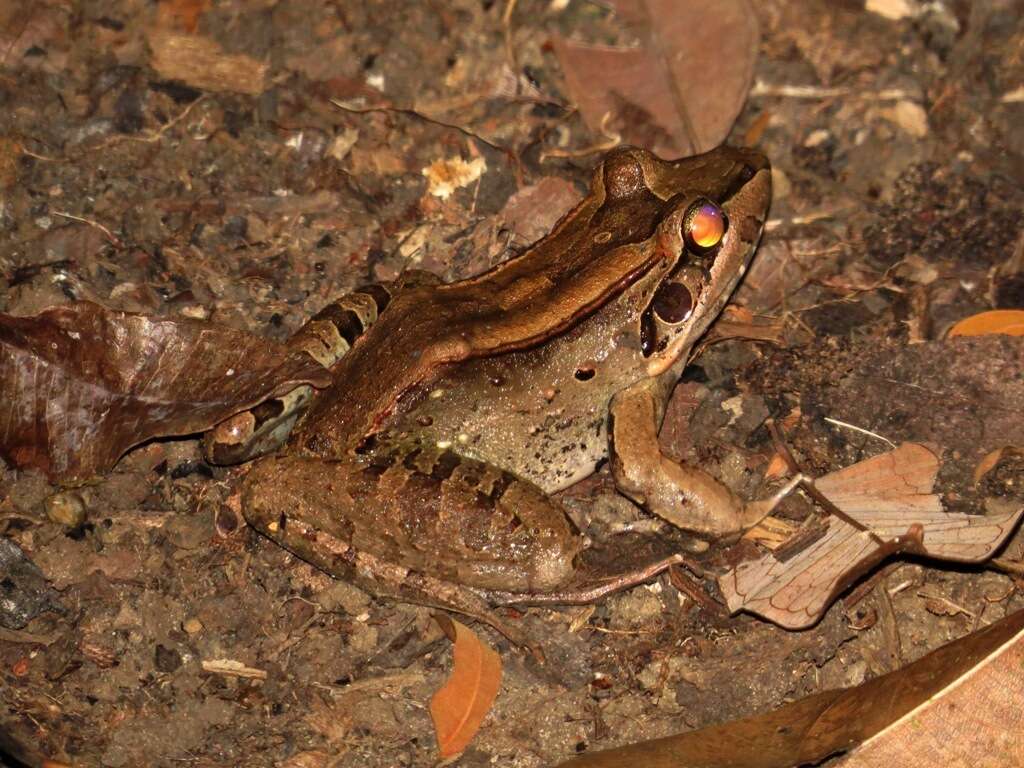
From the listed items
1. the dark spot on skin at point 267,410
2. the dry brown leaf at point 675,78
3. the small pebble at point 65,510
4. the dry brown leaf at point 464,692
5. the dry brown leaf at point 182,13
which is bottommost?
the dry brown leaf at point 464,692

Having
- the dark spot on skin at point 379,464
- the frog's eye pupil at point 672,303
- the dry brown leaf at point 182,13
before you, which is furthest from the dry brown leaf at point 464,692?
the dry brown leaf at point 182,13

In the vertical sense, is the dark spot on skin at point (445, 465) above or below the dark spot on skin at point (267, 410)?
below

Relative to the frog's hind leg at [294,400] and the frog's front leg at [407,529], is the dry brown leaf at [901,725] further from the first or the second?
the frog's hind leg at [294,400]

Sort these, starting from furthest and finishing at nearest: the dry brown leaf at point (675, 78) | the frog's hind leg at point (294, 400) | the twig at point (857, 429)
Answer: the dry brown leaf at point (675, 78) < the twig at point (857, 429) < the frog's hind leg at point (294, 400)

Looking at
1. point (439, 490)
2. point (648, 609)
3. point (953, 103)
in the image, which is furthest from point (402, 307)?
point (953, 103)

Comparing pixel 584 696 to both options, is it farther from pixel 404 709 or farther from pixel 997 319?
pixel 997 319

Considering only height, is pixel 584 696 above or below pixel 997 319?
below
